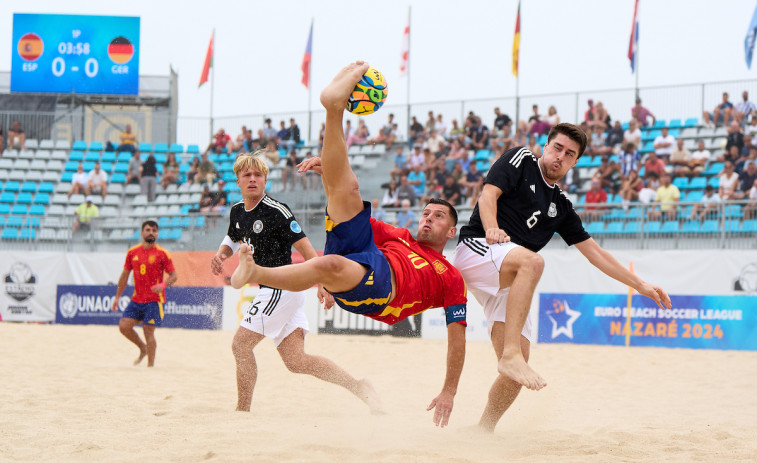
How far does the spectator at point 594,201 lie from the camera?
47.7ft

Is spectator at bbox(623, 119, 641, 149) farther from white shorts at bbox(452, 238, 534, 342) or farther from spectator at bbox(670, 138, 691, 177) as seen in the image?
white shorts at bbox(452, 238, 534, 342)

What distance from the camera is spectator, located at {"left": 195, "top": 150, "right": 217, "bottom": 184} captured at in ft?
68.5

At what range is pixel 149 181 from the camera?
21547 millimetres

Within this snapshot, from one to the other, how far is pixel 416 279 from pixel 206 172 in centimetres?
1705

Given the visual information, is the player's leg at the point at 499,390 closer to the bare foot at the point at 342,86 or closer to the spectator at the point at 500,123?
the bare foot at the point at 342,86

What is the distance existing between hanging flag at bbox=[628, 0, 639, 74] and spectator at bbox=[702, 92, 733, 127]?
4148 millimetres

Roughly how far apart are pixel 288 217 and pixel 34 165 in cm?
1968

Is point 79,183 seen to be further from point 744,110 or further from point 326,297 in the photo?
point 326,297

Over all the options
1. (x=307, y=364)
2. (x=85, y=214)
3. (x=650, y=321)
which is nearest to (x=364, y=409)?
(x=307, y=364)

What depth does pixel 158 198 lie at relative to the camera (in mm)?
21391

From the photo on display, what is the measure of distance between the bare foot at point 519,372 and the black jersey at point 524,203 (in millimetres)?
929

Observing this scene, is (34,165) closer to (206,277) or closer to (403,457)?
(206,277)

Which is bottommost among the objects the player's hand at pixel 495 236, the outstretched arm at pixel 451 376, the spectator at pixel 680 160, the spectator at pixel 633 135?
the outstretched arm at pixel 451 376

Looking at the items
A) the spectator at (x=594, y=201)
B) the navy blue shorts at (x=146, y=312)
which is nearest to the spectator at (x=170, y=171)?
the spectator at (x=594, y=201)
